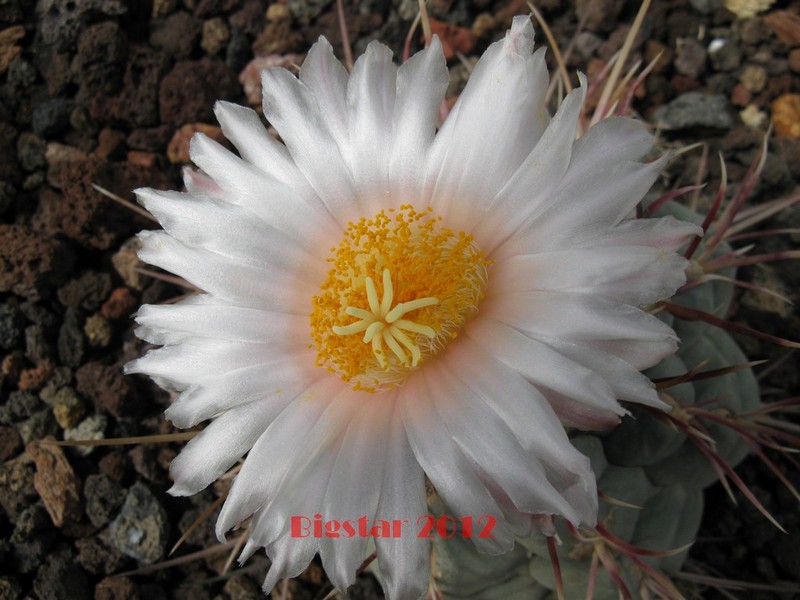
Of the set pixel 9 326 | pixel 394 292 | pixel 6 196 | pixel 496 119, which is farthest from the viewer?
pixel 6 196

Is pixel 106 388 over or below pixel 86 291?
below

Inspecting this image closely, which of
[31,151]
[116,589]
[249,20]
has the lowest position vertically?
[116,589]

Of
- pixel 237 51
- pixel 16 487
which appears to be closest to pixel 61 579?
pixel 16 487

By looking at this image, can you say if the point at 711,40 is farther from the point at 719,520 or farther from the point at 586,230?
the point at 586,230

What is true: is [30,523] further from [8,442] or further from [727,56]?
[727,56]

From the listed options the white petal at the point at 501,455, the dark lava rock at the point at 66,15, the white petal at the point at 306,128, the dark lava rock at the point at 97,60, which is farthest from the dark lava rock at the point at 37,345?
the white petal at the point at 501,455

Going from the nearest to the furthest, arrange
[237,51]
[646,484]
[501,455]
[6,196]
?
1. [501,455]
2. [646,484]
3. [6,196]
4. [237,51]


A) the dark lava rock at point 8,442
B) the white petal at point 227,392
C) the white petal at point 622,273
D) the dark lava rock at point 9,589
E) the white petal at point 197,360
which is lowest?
the dark lava rock at point 9,589

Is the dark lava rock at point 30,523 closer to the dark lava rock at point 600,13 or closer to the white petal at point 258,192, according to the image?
the white petal at point 258,192
